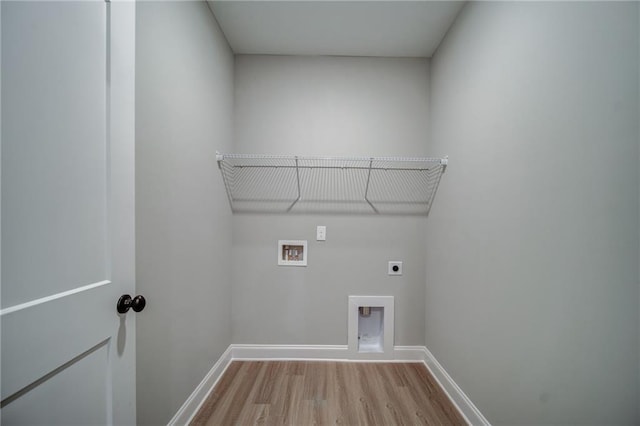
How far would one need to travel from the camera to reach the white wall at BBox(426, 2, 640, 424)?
739 millimetres

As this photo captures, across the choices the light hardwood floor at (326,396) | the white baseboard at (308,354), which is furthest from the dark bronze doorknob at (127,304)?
the white baseboard at (308,354)

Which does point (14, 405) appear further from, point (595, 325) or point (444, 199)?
point (444, 199)

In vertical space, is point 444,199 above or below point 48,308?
above

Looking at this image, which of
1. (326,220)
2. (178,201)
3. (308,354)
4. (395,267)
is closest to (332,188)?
(326,220)

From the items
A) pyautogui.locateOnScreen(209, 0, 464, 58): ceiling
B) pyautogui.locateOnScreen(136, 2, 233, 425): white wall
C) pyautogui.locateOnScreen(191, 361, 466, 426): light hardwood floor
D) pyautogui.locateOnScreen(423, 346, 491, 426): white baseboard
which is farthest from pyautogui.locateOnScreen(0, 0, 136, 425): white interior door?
pyautogui.locateOnScreen(423, 346, 491, 426): white baseboard

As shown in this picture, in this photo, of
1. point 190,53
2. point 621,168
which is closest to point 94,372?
point 190,53

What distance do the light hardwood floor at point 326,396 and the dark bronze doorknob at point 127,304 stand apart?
3.55 ft

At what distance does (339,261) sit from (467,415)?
124 centimetres

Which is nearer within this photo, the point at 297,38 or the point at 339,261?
the point at 297,38

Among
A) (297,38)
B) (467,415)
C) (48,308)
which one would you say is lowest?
(467,415)

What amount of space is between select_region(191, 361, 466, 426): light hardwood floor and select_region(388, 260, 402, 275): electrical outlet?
759 millimetres

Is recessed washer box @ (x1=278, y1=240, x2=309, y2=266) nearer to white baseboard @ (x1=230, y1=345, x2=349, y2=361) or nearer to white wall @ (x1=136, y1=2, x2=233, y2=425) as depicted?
white wall @ (x1=136, y1=2, x2=233, y2=425)

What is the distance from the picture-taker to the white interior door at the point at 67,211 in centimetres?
53

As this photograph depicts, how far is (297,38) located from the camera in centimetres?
186
